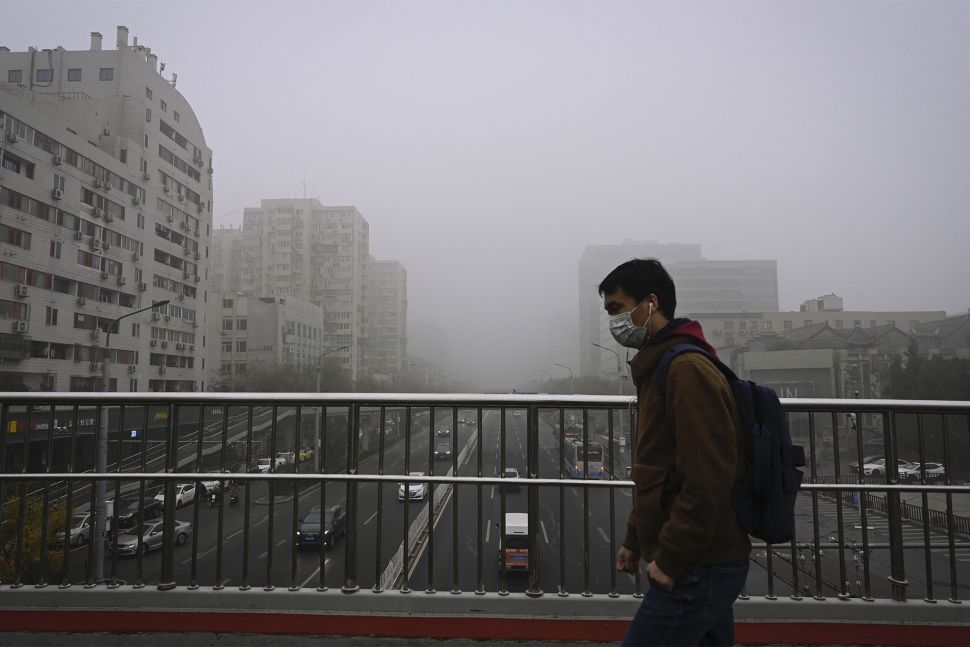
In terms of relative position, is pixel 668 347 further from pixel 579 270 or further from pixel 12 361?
pixel 579 270

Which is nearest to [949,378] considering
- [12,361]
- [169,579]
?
[169,579]

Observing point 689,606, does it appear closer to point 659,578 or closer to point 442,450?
point 659,578

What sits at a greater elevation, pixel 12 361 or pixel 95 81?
A: pixel 95 81

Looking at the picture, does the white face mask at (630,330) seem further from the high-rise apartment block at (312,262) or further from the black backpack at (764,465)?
the high-rise apartment block at (312,262)

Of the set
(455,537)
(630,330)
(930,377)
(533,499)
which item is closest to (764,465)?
(630,330)

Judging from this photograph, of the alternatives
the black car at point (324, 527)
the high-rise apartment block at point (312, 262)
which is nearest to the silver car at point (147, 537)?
the black car at point (324, 527)

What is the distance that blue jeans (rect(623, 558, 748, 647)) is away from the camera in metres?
1.41

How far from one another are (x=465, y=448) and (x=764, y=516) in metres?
1.57

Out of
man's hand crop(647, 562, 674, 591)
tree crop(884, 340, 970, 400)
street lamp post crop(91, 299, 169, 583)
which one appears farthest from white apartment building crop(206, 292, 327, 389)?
man's hand crop(647, 562, 674, 591)

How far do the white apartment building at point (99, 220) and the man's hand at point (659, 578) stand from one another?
25578 millimetres

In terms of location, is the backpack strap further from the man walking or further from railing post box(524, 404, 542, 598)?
railing post box(524, 404, 542, 598)

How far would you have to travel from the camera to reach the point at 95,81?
34344 millimetres

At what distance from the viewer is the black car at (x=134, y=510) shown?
270cm

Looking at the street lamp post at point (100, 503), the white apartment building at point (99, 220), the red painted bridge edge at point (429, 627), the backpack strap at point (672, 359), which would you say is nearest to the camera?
the backpack strap at point (672, 359)
